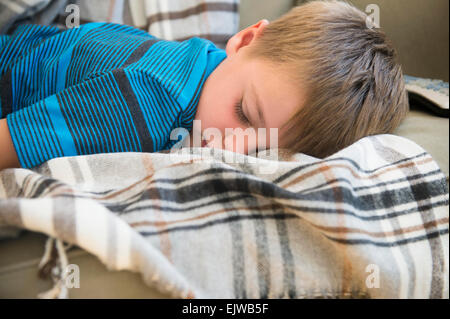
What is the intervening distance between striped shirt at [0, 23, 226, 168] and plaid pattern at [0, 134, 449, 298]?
0.33ft

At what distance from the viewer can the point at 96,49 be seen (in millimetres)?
734

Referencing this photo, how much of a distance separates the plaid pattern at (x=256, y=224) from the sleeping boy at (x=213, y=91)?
11 cm

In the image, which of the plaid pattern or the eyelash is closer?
the plaid pattern

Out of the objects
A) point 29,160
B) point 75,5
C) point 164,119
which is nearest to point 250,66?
point 164,119

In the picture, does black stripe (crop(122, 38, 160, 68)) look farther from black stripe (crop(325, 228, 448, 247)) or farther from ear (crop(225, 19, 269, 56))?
black stripe (crop(325, 228, 448, 247))

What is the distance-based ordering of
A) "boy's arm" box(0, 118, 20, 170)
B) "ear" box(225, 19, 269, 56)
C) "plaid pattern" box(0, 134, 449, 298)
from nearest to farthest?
"plaid pattern" box(0, 134, 449, 298)
"boy's arm" box(0, 118, 20, 170)
"ear" box(225, 19, 269, 56)

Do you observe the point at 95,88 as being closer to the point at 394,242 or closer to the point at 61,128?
the point at 61,128

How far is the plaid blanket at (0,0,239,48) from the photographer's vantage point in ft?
3.21

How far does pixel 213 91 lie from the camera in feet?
2.39

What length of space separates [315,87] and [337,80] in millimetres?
38

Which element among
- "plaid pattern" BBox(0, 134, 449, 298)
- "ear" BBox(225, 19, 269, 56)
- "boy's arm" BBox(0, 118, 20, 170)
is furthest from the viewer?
"ear" BBox(225, 19, 269, 56)

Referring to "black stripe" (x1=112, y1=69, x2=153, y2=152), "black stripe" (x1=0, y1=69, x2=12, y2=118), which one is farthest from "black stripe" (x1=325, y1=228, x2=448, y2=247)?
"black stripe" (x1=0, y1=69, x2=12, y2=118)

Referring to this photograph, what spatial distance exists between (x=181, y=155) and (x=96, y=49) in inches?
12.7

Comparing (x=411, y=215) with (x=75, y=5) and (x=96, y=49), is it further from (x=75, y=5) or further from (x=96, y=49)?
(x=75, y=5)
